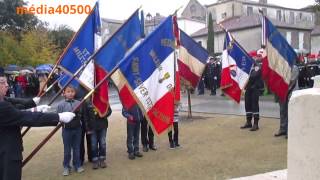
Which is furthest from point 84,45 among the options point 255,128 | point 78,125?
point 255,128

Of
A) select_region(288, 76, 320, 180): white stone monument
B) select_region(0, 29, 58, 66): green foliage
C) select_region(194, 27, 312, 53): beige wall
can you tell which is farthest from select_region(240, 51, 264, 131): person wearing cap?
select_region(194, 27, 312, 53): beige wall

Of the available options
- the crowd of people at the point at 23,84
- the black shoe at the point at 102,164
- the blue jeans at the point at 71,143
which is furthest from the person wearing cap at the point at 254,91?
the crowd of people at the point at 23,84

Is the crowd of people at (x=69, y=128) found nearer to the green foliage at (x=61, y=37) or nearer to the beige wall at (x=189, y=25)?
the green foliage at (x=61, y=37)

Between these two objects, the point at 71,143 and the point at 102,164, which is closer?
the point at 71,143

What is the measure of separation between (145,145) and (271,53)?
11.5ft

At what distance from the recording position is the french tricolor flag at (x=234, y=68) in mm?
12055

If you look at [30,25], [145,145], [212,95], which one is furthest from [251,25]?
[145,145]

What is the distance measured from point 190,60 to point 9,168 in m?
8.52

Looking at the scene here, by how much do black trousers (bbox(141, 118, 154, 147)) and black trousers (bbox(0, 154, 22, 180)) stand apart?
4633mm

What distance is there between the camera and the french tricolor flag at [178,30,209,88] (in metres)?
12.8

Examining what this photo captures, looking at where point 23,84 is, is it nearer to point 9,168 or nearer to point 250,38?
point 9,168

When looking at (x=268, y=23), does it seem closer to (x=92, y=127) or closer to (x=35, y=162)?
(x=92, y=127)

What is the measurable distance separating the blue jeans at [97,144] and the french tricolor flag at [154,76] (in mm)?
1768

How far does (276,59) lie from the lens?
1030 cm
